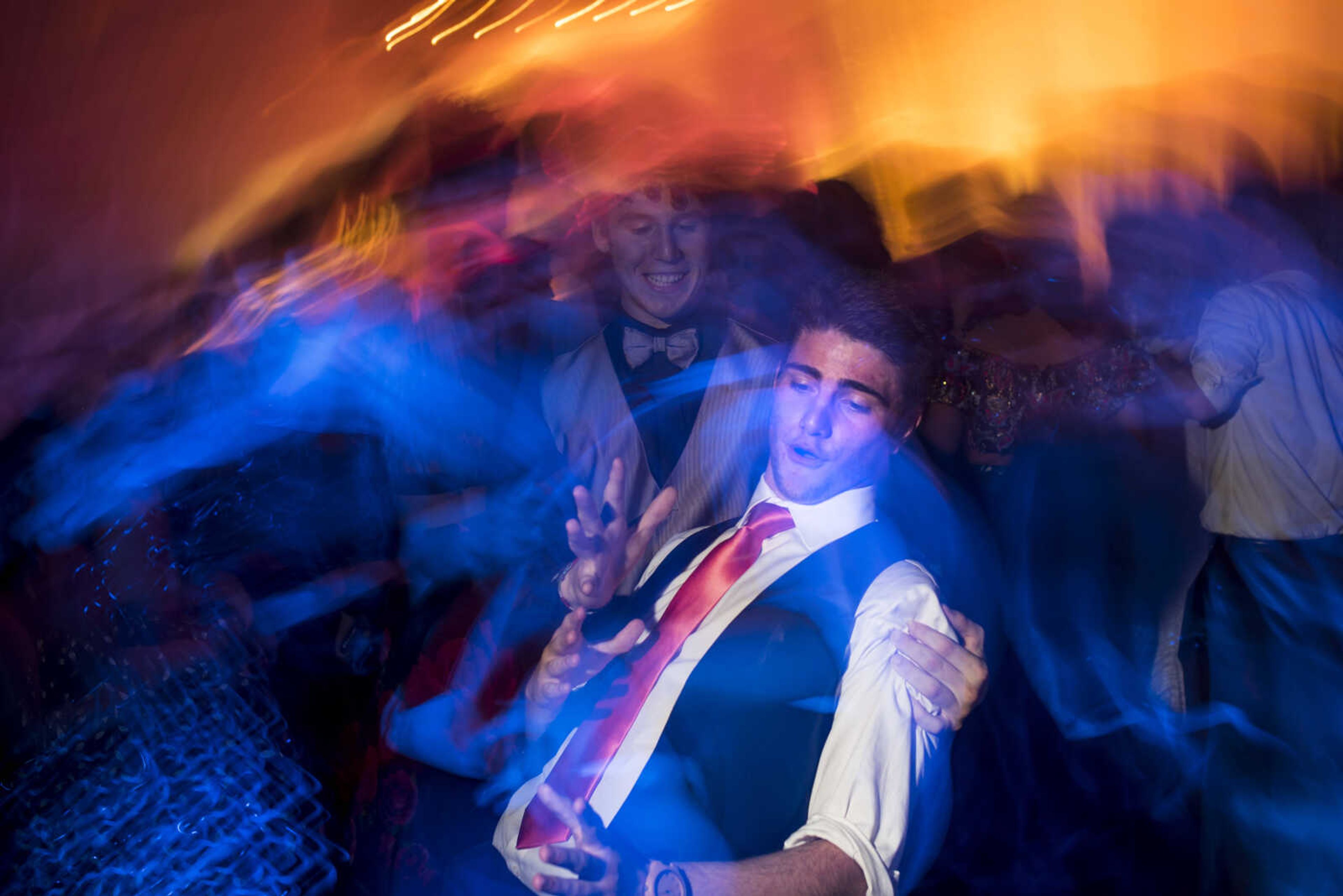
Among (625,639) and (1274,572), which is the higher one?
(625,639)

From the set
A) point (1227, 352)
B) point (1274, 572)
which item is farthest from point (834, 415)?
point (1274, 572)

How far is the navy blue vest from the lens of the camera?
1.16m

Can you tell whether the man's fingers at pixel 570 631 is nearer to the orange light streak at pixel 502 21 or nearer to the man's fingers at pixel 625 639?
the man's fingers at pixel 625 639

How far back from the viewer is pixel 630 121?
136 cm

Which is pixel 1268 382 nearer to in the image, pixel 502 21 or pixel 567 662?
pixel 567 662

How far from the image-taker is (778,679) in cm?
120

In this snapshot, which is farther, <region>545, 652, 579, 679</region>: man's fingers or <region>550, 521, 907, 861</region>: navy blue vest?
<region>545, 652, 579, 679</region>: man's fingers

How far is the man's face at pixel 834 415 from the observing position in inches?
46.2

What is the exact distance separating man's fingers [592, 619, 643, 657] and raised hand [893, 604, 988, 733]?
36 cm

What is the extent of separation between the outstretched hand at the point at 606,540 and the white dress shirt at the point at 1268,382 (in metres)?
0.72

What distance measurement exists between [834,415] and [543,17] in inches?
30.9

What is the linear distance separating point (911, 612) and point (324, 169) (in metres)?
1.17

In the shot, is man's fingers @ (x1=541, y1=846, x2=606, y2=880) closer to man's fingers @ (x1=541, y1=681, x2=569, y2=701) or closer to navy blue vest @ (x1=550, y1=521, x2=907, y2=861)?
navy blue vest @ (x1=550, y1=521, x2=907, y2=861)

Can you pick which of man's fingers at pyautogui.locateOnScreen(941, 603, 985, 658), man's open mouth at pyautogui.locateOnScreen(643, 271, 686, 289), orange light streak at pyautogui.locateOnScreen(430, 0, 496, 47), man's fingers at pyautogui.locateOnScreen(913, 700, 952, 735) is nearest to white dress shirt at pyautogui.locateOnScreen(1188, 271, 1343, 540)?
man's fingers at pyautogui.locateOnScreen(941, 603, 985, 658)
